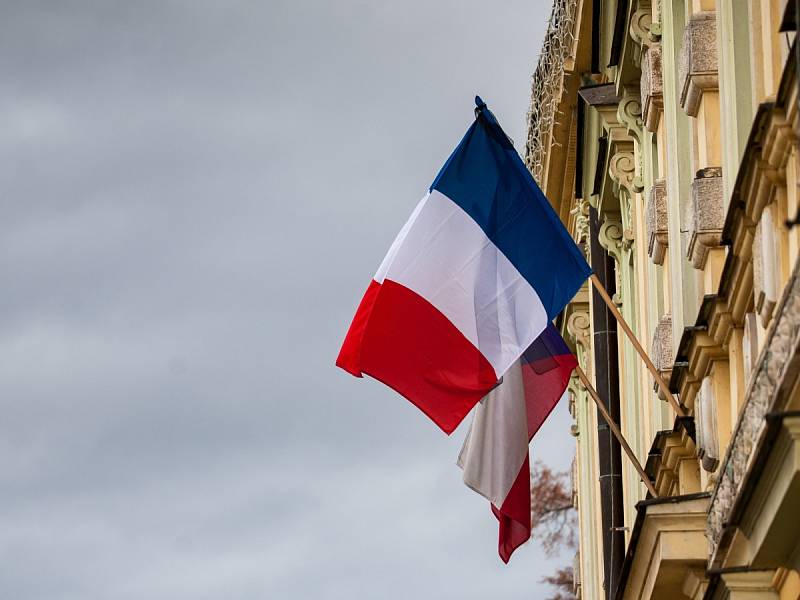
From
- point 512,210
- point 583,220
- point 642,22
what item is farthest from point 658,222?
point 583,220

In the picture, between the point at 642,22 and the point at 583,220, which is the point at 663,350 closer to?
the point at 642,22

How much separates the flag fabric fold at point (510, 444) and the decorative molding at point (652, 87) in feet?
6.71

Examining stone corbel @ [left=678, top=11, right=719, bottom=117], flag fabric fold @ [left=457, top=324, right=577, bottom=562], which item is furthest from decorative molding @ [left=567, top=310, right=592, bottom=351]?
stone corbel @ [left=678, top=11, right=719, bottom=117]

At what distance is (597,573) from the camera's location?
22453 millimetres

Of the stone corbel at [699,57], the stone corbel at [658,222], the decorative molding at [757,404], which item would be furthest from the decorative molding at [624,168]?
the decorative molding at [757,404]

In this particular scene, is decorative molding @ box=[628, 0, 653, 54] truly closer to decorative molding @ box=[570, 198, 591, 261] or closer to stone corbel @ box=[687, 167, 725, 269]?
stone corbel @ box=[687, 167, 725, 269]

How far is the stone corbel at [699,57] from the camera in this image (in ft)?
40.8

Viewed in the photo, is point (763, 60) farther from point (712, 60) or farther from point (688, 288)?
point (688, 288)

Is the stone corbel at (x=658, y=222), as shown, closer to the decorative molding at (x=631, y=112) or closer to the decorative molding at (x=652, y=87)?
the decorative molding at (x=652, y=87)

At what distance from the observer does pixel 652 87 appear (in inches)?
591

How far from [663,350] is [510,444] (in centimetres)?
176

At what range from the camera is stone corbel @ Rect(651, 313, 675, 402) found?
554 inches

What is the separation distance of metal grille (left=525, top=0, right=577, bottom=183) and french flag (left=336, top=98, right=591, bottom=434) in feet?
19.3

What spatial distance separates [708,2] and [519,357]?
3066 millimetres
